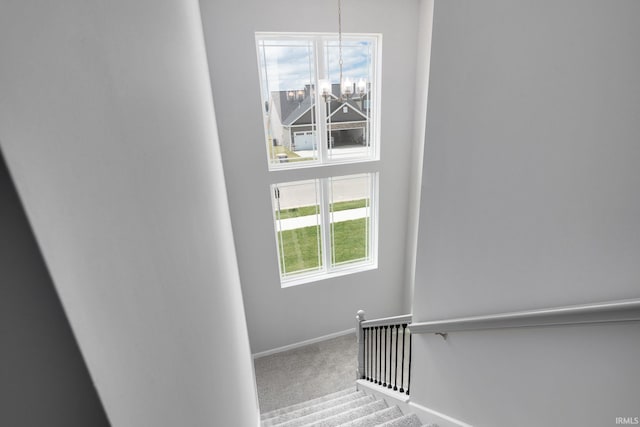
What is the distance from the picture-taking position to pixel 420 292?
1.98 meters

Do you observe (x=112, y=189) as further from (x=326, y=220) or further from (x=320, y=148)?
(x=326, y=220)

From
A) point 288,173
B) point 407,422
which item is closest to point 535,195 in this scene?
point 407,422

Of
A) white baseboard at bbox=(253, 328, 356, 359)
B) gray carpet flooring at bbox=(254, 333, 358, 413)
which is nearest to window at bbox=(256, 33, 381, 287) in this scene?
white baseboard at bbox=(253, 328, 356, 359)

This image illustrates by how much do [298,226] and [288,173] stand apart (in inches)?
31.7

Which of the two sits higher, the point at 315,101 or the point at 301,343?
the point at 315,101

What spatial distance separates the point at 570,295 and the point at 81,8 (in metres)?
1.57

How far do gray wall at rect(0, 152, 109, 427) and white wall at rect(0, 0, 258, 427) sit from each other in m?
0.01

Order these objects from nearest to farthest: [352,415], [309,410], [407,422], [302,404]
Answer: [407,422]
[352,415]
[309,410]
[302,404]

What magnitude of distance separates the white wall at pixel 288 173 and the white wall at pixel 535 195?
261 cm

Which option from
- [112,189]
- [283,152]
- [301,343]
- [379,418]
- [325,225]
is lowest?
[301,343]

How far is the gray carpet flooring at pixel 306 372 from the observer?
4105 millimetres

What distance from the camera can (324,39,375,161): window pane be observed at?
4.12 meters

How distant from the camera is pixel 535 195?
125 centimetres

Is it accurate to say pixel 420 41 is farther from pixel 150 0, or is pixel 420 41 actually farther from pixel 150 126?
pixel 150 126
